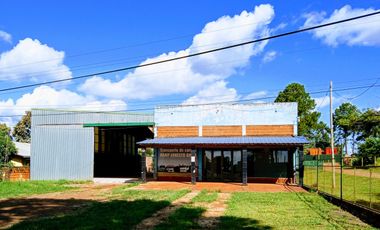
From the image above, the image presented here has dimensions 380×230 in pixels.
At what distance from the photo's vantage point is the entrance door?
29.2 m

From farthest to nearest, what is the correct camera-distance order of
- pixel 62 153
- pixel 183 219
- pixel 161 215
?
pixel 62 153, pixel 161 215, pixel 183 219

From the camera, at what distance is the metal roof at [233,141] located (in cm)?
2553

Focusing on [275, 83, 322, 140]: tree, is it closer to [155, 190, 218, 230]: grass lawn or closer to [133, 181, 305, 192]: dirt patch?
[133, 181, 305, 192]: dirt patch

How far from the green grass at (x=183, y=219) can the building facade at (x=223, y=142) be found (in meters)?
12.1

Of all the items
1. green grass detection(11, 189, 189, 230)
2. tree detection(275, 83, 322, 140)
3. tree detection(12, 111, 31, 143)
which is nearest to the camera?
green grass detection(11, 189, 189, 230)

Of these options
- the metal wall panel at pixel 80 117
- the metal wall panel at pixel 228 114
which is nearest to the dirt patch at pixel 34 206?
the metal wall panel at pixel 228 114

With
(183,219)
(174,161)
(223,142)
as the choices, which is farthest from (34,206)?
(174,161)

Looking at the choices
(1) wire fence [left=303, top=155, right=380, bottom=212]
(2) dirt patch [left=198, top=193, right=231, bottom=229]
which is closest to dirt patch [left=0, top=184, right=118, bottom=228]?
(2) dirt patch [left=198, top=193, right=231, bottom=229]

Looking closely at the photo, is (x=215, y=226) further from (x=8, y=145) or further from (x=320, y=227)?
(x=8, y=145)

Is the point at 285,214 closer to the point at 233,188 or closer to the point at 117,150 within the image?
the point at 233,188

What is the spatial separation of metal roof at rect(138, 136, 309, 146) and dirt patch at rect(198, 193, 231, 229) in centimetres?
783

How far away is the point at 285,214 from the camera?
13664mm

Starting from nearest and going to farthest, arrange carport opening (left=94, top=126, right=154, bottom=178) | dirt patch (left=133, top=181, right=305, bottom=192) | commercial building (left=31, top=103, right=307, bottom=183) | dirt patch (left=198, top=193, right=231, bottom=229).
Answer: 1. dirt patch (left=198, top=193, right=231, bottom=229)
2. dirt patch (left=133, top=181, right=305, bottom=192)
3. commercial building (left=31, top=103, right=307, bottom=183)
4. carport opening (left=94, top=126, right=154, bottom=178)

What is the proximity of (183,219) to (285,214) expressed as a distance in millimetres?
3614
